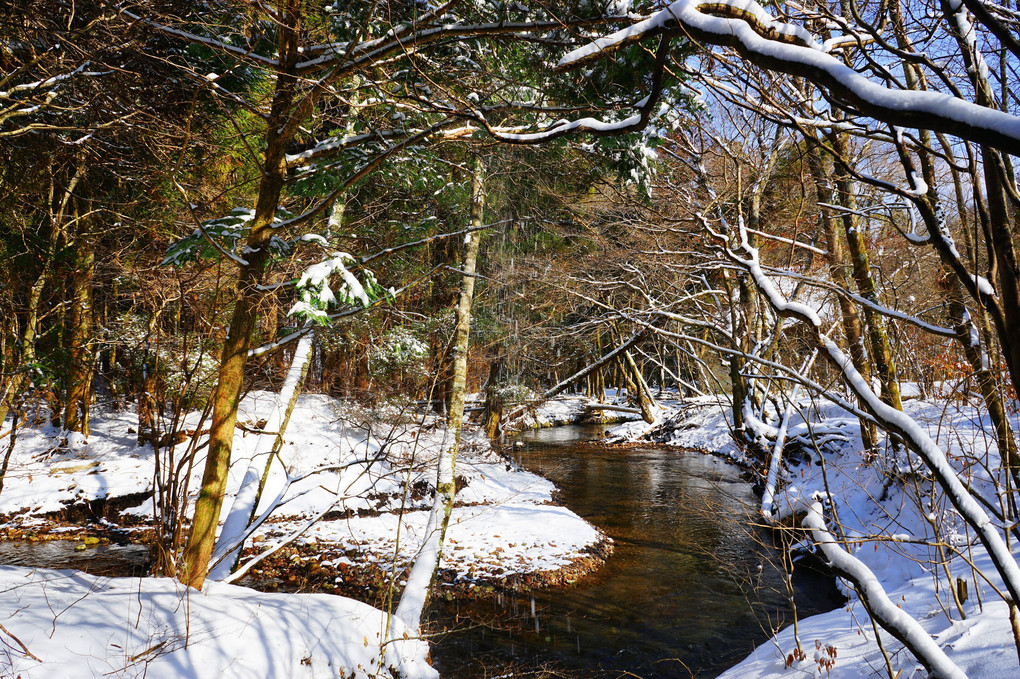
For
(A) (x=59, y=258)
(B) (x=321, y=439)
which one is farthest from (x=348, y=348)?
(A) (x=59, y=258)

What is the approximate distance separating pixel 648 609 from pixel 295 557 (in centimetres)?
523

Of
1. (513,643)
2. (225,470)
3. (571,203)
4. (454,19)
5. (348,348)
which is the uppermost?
(571,203)

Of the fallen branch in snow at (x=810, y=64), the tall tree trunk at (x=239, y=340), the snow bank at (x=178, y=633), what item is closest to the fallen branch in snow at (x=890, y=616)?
the fallen branch in snow at (x=810, y=64)

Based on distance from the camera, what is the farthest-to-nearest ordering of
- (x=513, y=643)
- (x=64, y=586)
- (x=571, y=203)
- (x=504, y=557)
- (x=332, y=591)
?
(x=571, y=203) → (x=504, y=557) → (x=332, y=591) → (x=513, y=643) → (x=64, y=586)

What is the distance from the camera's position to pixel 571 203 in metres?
10.3

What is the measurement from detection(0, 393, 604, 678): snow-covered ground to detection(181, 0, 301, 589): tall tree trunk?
0.44m

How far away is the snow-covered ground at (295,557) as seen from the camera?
2926 mm

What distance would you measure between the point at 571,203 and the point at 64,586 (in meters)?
9.16

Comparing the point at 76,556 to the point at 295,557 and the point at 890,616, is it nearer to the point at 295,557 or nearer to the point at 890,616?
the point at 295,557

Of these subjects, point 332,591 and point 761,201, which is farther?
point 761,201

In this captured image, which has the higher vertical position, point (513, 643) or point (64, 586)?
point (64, 586)

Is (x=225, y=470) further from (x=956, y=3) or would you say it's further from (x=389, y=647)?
(x=956, y=3)

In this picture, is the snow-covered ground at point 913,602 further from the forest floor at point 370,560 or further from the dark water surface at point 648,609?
the dark water surface at point 648,609

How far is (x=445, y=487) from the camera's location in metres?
5.65
